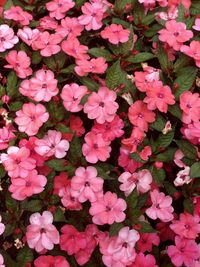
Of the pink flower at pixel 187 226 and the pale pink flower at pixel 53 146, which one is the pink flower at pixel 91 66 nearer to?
the pale pink flower at pixel 53 146

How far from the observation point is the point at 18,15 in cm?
203

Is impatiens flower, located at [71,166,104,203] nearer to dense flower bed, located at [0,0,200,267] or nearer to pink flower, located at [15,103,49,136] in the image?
dense flower bed, located at [0,0,200,267]

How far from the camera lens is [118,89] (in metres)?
1.78

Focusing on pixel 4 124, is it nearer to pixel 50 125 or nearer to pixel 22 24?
pixel 50 125

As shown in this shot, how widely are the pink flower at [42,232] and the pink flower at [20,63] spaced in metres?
0.56

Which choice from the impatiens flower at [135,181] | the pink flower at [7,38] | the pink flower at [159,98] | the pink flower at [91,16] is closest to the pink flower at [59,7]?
the pink flower at [91,16]

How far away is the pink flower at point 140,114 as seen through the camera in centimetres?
171

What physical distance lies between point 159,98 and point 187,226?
464mm

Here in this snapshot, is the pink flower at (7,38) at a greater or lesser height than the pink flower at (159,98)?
lesser

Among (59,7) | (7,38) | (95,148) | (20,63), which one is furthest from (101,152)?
(59,7)

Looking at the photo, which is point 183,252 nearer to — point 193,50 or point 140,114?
point 140,114

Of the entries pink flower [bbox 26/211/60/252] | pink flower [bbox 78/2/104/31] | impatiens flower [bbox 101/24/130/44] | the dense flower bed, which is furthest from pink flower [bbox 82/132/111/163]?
pink flower [bbox 78/2/104/31]

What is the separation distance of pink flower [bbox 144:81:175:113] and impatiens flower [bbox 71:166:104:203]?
1.05ft

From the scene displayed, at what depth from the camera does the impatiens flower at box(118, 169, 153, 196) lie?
1650mm
